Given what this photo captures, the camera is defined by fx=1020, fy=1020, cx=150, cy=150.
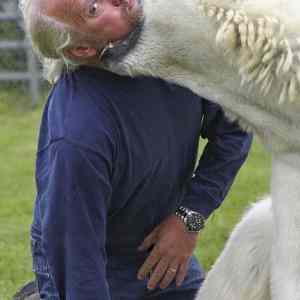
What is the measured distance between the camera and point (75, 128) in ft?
9.07

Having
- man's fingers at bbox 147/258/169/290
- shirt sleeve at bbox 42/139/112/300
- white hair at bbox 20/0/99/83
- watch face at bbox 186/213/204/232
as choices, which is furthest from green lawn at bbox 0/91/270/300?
white hair at bbox 20/0/99/83

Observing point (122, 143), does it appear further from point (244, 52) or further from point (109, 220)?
point (244, 52)

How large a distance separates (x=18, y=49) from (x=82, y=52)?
7.90 metres

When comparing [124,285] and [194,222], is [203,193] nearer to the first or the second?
[194,222]

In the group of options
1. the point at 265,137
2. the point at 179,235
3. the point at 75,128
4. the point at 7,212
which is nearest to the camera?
the point at 265,137

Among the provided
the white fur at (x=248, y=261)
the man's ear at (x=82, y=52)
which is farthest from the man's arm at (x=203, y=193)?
the man's ear at (x=82, y=52)

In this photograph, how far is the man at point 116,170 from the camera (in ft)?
9.00

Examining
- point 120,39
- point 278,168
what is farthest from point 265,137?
point 120,39

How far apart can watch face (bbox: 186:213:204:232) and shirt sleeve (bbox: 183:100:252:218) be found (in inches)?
1.0

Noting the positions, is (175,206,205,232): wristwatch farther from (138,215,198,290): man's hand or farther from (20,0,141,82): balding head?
(20,0,141,82): balding head

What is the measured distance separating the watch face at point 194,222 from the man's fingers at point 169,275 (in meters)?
0.13

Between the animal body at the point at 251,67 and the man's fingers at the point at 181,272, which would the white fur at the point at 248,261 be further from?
the man's fingers at the point at 181,272

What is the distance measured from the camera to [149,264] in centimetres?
331

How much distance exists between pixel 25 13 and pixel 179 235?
0.92 meters
